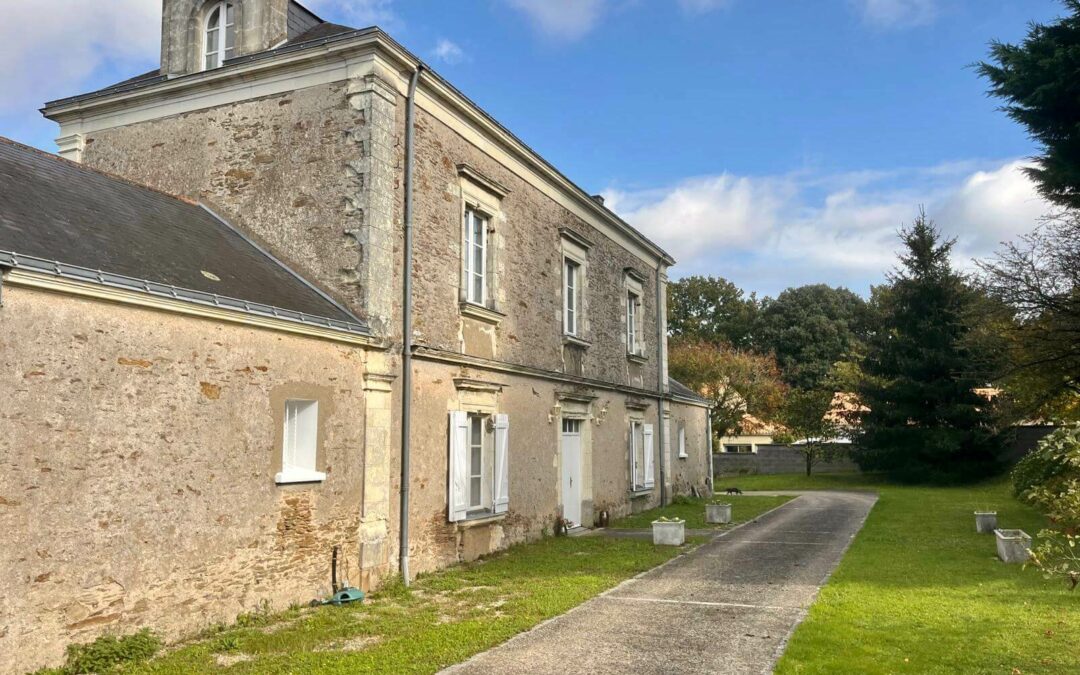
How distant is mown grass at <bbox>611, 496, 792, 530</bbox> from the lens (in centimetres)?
1603

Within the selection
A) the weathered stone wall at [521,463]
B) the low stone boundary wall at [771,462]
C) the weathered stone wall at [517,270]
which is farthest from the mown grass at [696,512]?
the low stone boundary wall at [771,462]

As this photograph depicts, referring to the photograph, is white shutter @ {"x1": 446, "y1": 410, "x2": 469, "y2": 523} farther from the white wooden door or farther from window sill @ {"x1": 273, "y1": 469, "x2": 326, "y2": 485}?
the white wooden door

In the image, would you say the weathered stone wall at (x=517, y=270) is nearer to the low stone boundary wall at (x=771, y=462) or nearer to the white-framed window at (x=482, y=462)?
the white-framed window at (x=482, y=462)

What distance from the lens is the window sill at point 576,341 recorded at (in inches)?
596

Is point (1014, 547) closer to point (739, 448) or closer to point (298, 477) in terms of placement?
point (298, 477)

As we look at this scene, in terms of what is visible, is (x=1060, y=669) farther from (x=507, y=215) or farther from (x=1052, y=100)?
(x=1052, y=100)

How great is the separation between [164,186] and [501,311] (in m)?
5.30

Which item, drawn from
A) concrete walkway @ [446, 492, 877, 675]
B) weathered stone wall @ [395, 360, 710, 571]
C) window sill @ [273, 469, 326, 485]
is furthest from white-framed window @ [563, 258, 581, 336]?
window sill @ [273, 469, 326, 485]

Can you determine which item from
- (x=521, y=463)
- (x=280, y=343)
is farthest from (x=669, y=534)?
(x=280, y=343)

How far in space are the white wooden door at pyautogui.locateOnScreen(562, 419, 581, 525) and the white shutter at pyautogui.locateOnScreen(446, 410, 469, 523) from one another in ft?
12.6

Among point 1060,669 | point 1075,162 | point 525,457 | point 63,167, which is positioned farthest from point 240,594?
point 1075,162

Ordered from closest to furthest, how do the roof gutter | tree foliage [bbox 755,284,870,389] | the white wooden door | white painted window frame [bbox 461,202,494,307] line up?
the roof gutter → white painted window frame [bbox 461,202,494,307] → the white wooden door → tree foliage [bbox 755,284,870,389]

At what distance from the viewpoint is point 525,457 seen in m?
13.2

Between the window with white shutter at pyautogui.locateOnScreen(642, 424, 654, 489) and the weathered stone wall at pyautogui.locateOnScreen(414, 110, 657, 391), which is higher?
the weathered stone wall at pyautogui.locateOnScreen(414, 110, 657, 391)
